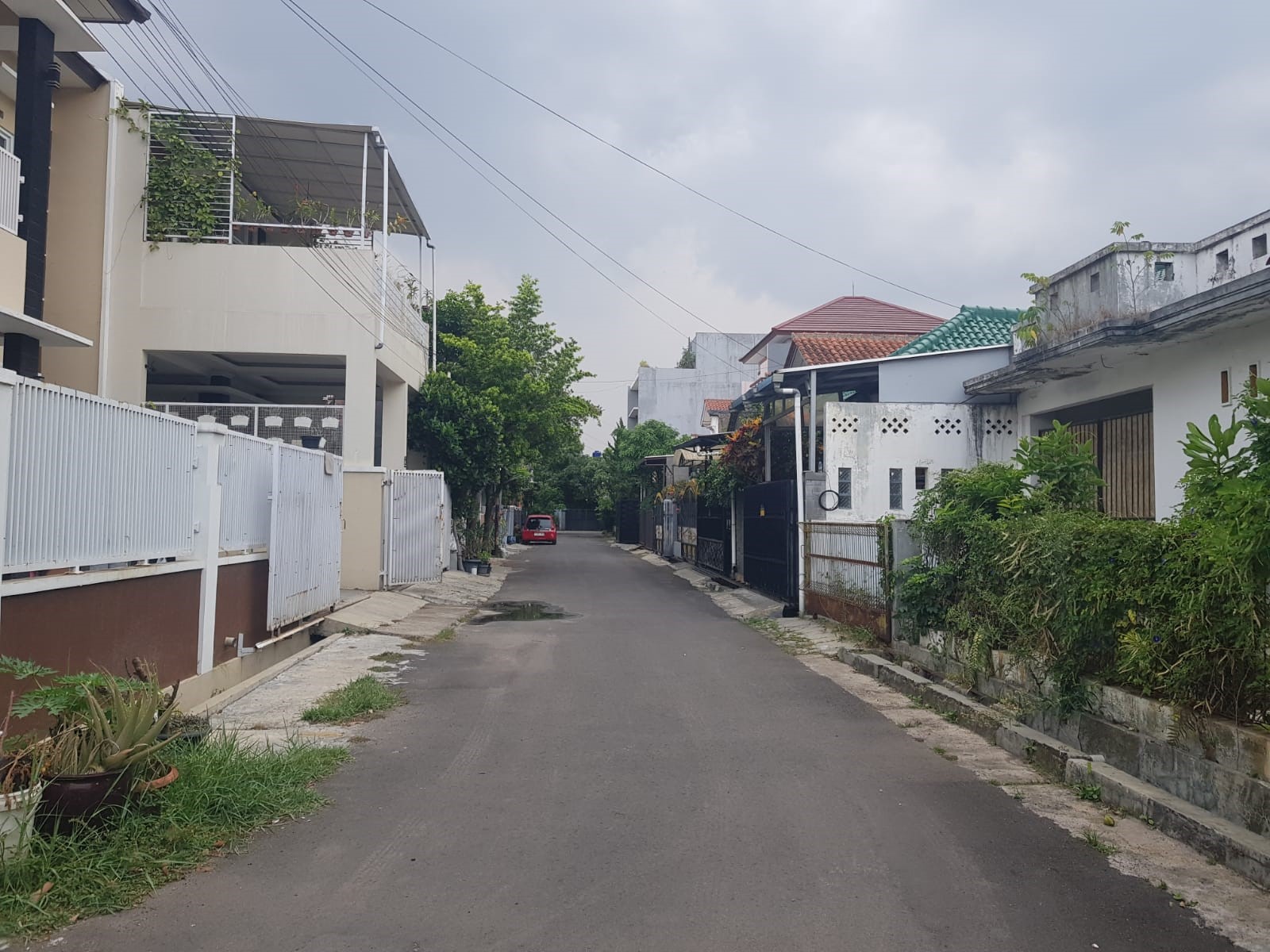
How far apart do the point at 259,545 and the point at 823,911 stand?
8.17 meters

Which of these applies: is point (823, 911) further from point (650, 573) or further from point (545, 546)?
point (545, 546)

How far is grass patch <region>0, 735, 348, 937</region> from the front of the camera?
4.23m

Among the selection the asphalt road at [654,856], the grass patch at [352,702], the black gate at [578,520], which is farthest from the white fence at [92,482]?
the black gate at [578,520]

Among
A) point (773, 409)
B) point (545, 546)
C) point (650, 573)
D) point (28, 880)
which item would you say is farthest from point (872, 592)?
point (545, 546)

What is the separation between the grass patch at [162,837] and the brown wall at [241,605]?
10.2 feet

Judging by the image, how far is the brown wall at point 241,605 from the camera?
9.44 m

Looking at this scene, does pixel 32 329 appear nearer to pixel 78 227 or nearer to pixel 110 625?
pixel 78 227

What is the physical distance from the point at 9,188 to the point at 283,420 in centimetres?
658

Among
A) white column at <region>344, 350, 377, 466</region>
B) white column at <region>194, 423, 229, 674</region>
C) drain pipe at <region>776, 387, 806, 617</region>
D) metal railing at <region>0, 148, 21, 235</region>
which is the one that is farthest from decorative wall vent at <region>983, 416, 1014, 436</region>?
metal railing at <region>0, 148, 21, 235</region>

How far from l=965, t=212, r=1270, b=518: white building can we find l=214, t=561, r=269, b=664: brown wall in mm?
10143

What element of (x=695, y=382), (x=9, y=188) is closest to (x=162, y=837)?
(x=9, y=188)

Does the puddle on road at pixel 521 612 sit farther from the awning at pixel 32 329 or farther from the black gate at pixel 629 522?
the black gate at pixel 629 522

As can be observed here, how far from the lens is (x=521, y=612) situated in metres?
17.6

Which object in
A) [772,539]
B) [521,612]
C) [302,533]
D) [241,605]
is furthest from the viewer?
[772,539]
